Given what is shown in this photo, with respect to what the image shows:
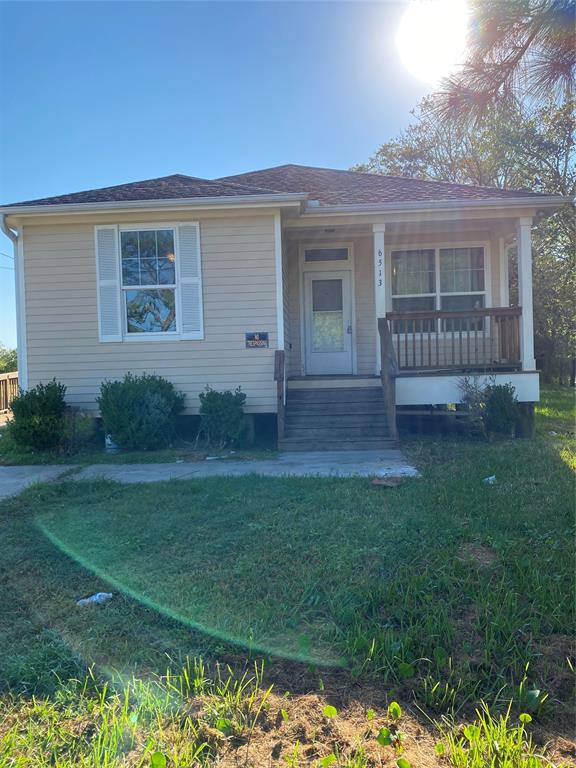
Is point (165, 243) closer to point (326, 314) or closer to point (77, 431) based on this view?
point (77, 431)

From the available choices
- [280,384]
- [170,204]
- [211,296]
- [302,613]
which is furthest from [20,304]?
[302,613]

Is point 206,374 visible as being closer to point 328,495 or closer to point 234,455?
point 234,455

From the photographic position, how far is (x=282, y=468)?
732cm

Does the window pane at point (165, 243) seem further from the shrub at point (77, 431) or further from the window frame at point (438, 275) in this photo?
the window frame at point (438, 275)

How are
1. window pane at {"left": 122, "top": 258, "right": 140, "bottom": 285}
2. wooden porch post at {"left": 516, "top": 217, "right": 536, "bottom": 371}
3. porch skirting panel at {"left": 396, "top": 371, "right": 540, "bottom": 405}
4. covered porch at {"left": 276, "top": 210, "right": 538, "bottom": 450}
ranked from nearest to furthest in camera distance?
porch skirting panel at {"left": 396, "top": 371, "right": 540, "bottom": 405} → wooden porch post at {"left": 516, "top": 217, "right": 536, "bottom": 371} → window pane at {"left": 122, "top": 258, "right": 140, "bottom": 285} → covered porch at {"left": 276, "top": 210, "right": 538, "bottom": 450}

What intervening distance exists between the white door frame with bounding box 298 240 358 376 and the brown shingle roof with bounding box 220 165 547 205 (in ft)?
3.37

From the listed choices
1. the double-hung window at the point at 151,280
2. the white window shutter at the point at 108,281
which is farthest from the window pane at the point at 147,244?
the white window shutter at the point at 108,281

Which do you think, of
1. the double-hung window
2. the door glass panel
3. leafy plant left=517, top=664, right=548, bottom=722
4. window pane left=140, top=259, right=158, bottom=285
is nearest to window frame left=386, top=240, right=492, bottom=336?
the door glass panel

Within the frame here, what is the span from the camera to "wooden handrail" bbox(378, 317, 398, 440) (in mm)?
8766

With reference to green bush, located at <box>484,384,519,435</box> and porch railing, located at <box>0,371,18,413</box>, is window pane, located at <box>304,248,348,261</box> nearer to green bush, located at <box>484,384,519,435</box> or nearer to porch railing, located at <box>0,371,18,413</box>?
Answer: green bush, located at <box>484,384,519,435</box>

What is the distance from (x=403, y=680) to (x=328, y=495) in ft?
9.49

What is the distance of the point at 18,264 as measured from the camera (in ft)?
32.4

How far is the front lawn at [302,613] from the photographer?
8.09 ft

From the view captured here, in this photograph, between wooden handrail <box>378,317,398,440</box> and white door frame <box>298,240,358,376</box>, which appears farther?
white door frame <box>298,240,358,376</box>
